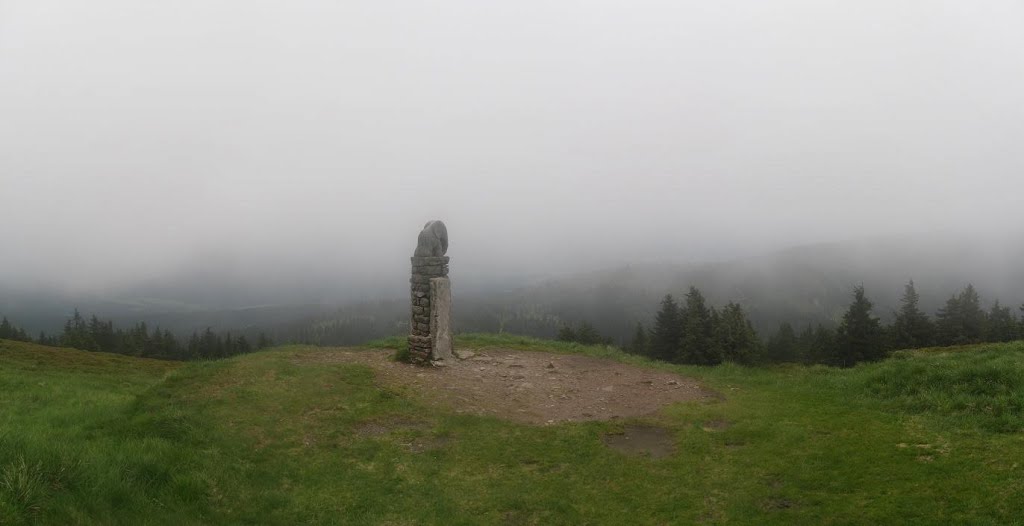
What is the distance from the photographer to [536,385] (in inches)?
774

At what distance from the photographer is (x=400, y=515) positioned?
10.4 metres

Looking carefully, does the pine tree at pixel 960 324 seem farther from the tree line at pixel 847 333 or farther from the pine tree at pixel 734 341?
the pine tree at pixel 734 341

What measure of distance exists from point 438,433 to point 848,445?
9603mm

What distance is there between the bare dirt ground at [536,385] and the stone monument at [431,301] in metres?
0.83

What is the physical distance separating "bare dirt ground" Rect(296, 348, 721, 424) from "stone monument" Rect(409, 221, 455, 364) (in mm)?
833

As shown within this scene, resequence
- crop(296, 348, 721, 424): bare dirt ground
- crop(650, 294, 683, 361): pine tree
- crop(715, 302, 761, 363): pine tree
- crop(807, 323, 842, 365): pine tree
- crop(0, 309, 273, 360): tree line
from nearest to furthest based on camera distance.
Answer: crop(296, 348, 721, 424): bare dirt ground < crop(807, 323, 842, 365): pine tree < crop(715, 302, 761, 363): pine tree < crop(650, 294, 683, 361): pine tree < crop(0, 309, 273, 360): tree line

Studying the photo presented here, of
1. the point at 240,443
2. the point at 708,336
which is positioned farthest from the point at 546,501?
the point at 708,336

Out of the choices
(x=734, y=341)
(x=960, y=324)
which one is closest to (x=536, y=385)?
(x=734, y=341)

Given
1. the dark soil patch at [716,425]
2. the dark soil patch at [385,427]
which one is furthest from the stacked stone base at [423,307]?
the dark soil patch at [716,425]

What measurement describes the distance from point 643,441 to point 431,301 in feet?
36.7

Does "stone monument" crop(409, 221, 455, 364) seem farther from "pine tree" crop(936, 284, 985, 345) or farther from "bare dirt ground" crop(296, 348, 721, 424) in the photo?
"pine tree" crop(936, 284, 985, 345)

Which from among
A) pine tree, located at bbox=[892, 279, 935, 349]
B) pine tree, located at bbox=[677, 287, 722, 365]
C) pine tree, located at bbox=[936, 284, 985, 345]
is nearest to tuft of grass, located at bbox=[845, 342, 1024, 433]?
pine tree, located at bbox=[677, 287, 722, 365]

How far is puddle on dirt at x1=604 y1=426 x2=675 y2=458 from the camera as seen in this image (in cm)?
1332

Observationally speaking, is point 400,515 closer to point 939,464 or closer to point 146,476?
point 146,476
